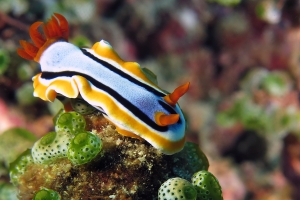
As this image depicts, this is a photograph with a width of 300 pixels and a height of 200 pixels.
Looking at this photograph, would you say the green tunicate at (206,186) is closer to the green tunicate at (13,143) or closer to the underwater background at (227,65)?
the green tunicate at (13,143)

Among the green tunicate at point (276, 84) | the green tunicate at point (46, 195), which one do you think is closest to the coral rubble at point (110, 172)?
the green tunicate at point (46, 195)

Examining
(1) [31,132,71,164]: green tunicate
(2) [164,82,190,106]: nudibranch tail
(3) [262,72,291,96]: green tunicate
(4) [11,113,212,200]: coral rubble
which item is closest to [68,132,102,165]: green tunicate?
(4) [11,113,212,200]: coral rubble

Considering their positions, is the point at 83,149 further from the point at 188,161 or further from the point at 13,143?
the point at 13,143

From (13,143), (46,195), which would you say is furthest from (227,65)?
(46,195)

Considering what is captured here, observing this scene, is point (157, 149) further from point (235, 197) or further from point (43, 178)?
point (235, 197)

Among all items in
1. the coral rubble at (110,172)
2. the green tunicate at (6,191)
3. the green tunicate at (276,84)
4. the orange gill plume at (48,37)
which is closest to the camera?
the coral rubble at (110,172)

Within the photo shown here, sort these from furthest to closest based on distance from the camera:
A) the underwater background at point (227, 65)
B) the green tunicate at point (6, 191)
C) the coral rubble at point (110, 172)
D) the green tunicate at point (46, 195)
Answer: the underwater background at point (227, 65) < the green tunicate at point (6, 191) < the coral rubble at point (110, 172) < the green tunicate at point (46, 195)
